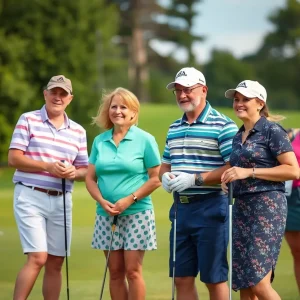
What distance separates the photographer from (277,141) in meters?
5.81

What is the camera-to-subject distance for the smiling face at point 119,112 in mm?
6648

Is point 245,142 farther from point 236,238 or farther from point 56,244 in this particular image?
point 56,244

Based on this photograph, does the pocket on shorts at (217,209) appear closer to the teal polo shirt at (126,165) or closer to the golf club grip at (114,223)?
the teal polo shirt at (126,165)

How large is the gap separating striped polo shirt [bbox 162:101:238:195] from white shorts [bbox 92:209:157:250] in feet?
1.73

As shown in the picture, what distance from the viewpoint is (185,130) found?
6.25 metres

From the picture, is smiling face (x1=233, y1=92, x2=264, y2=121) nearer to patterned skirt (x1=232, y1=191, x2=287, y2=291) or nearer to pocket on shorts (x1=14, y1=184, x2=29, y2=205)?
patterned skirt (x1=232, y1=191, x2=287, y2=291)

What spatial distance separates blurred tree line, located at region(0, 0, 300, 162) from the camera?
33.4 meters

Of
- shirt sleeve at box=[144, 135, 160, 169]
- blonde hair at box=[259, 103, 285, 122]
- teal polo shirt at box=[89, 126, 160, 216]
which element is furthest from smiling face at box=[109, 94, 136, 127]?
blonde hair at box=[259, 103, 285, 122]

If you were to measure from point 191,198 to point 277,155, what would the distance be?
71 cm

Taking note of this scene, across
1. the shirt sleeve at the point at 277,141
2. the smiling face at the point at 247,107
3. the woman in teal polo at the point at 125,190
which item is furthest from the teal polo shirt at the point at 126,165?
the shirt sleeve at the point at 277,141

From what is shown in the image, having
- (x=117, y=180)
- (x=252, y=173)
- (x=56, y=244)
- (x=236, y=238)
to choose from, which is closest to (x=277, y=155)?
(x=252, y=173)

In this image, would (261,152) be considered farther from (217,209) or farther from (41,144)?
(41,144)

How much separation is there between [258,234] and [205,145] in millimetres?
721

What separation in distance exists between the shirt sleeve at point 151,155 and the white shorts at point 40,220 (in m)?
0.69
